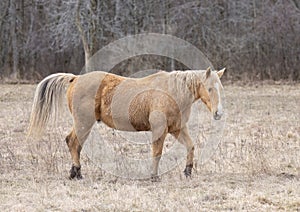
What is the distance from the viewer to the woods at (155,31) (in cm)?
2178

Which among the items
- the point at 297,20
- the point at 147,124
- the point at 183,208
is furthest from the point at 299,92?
the point at 183,208

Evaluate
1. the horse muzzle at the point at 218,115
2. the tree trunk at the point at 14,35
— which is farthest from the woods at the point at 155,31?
the horse muzzle at the point at 218,115

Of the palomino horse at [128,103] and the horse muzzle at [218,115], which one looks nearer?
the horse muzzle at [218,115]

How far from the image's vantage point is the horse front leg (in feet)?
21.7

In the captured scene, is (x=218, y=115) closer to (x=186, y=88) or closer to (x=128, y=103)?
(x=186, y=88)

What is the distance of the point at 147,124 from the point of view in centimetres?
684

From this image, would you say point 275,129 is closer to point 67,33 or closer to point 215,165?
point 215,165

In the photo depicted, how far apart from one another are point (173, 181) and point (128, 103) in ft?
4.05

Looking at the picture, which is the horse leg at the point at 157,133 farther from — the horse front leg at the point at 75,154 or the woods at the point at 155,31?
the woods at the point at 155,31

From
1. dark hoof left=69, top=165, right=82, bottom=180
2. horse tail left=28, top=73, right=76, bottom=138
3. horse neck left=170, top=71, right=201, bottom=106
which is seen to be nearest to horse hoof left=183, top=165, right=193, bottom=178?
horse neck left=170, top=71, right=201, bottom=106

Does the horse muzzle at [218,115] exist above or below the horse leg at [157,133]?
above

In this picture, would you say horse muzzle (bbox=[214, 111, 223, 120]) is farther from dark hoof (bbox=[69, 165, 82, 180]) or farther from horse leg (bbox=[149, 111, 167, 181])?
dark hoof (bbox=[69, 165, 82, 180])

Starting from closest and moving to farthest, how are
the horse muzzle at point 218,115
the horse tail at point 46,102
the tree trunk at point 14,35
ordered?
the horse muzzle at point 218,115 < the horse tail at point 46,102 < the tree trunk at point 14,35

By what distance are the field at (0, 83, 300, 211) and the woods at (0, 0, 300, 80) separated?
38.9 feet
